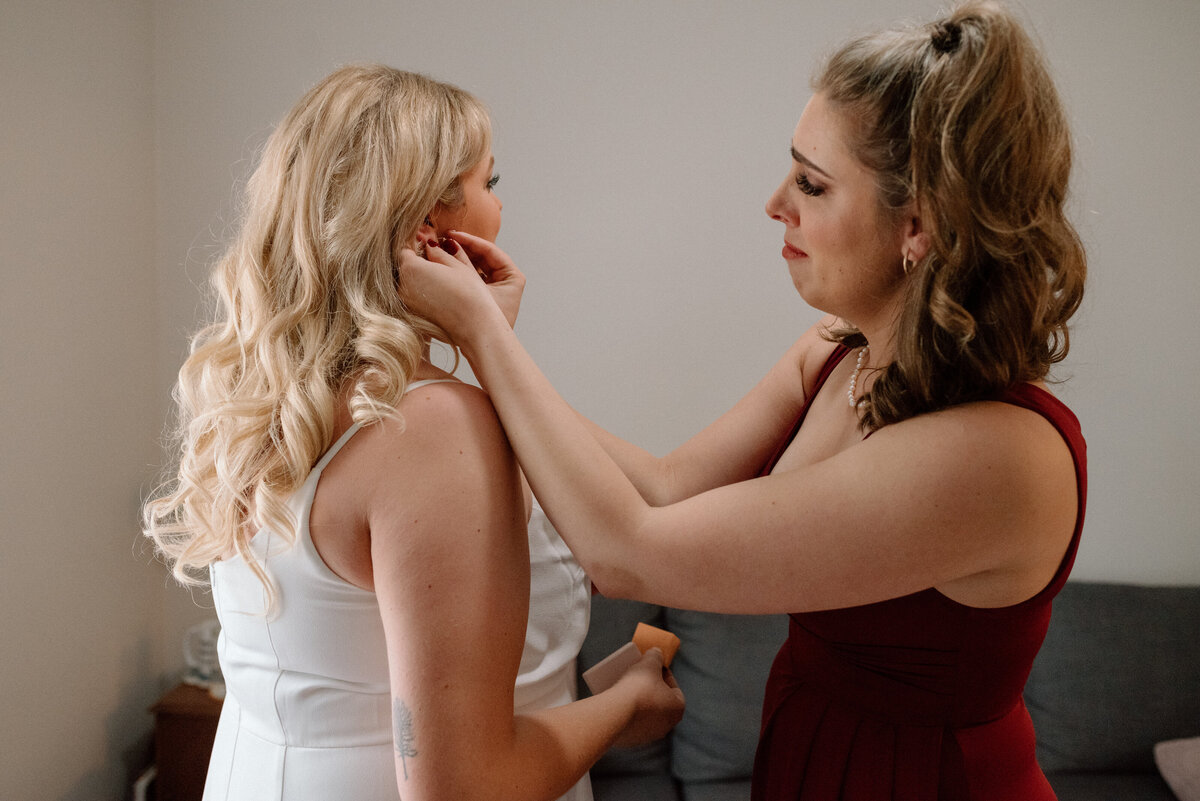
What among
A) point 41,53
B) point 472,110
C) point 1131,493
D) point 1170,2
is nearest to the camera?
point 472,110

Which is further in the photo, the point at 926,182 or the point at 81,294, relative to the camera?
the point at 81,294

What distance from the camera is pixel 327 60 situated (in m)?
2.47

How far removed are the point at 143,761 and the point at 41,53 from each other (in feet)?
6.60

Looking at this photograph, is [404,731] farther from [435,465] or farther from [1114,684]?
[1114,684]

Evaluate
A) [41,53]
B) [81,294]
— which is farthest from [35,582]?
[41,53]

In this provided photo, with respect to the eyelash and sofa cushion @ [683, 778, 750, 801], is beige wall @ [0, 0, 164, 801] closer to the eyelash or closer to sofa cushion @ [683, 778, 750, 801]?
sofa cushion @ [683, 778, 750, 801]

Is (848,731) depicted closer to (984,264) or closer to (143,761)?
(984,264)

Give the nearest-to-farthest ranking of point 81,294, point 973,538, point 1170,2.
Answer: point 973,538
point 81,294
point 1170,2

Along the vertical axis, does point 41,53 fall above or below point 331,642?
above

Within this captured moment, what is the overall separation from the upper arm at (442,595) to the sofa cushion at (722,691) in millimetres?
1562

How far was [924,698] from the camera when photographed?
102 centimetres

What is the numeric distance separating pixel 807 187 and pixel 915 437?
1.12 ft

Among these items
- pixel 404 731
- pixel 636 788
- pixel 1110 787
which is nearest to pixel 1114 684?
pixel 1110 787

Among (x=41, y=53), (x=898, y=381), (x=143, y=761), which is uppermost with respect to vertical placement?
(x=41, y=53)
